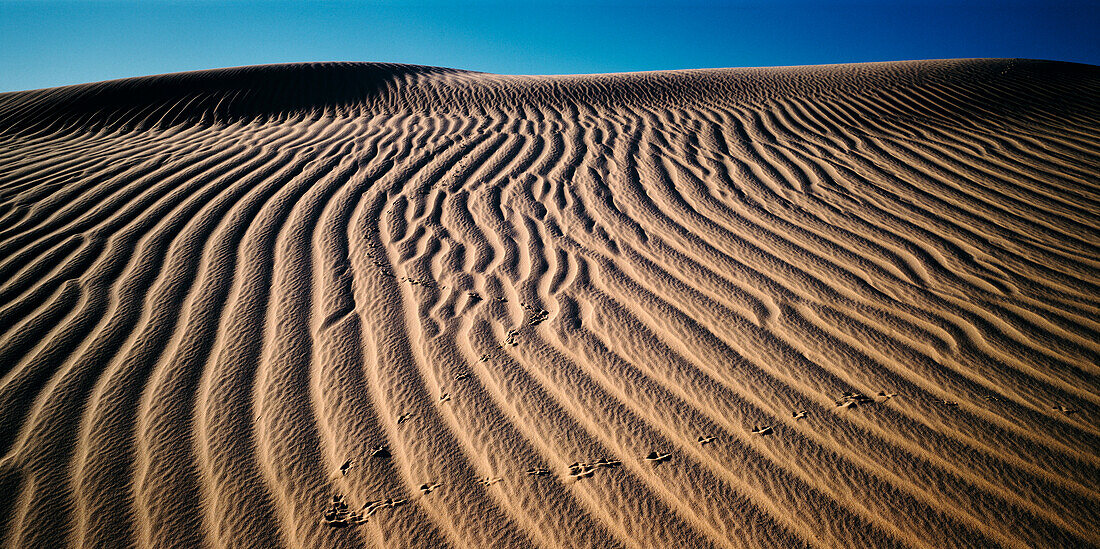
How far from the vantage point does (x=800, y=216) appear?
3.22 m

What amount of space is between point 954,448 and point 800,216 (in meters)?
1.92

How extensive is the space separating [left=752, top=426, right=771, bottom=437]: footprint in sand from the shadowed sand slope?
1 centimetres

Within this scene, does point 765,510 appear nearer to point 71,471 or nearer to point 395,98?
point 71,471

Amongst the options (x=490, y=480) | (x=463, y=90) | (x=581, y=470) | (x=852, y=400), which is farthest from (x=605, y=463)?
(x=463, y=90)

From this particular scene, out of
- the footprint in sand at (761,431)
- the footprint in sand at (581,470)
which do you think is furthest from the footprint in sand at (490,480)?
the footprint in sand at (761,431)

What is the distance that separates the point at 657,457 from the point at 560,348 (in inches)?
26.1

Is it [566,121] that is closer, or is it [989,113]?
[989,113]

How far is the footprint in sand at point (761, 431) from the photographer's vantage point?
Result: 169 centimetres

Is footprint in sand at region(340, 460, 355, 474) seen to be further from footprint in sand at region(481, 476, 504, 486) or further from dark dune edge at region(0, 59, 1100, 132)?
dark dune edge at region(0, 59, 1100, 132)

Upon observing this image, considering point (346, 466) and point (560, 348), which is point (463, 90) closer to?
point (560, 348)

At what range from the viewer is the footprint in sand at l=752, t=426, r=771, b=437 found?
1.69 meters

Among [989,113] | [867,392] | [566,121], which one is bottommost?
[867,392]

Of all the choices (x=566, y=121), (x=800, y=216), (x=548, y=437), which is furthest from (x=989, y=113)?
(x=548, y=437)

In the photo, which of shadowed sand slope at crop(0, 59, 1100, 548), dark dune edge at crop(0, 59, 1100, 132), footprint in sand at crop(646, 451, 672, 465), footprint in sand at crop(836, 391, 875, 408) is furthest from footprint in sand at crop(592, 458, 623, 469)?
dark dune edge at crop(0, 59, 1100, 132)
